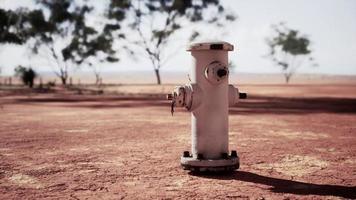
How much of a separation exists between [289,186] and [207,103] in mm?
1285

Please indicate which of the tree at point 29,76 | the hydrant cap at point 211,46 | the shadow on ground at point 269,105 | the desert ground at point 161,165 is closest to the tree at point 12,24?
the tree at point 29,76

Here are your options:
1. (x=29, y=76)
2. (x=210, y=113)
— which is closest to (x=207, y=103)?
(x=210, y=113)

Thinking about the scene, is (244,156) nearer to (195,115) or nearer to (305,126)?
(195,115)

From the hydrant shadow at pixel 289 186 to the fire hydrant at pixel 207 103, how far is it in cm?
12

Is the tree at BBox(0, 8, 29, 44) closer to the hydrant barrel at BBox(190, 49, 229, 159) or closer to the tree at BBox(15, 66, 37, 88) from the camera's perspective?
the tree at BBox(15, 66, 37, 88)

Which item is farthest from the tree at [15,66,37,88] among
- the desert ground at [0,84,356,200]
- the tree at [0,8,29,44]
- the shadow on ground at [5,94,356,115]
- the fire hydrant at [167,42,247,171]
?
the fire hydrant at [167,42,247,171]

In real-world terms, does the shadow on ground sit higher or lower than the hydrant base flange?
higher

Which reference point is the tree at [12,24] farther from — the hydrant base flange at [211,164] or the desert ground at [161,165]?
the hydrant base flange at [211,164]

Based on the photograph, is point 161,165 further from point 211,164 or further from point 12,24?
point 12,24

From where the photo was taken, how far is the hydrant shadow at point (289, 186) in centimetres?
400

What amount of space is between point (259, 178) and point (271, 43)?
7058 centimetres

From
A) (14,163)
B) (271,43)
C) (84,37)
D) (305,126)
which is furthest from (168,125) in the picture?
(271,43)

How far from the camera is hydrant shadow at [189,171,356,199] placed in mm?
3998

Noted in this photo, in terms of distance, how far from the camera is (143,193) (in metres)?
4.03
